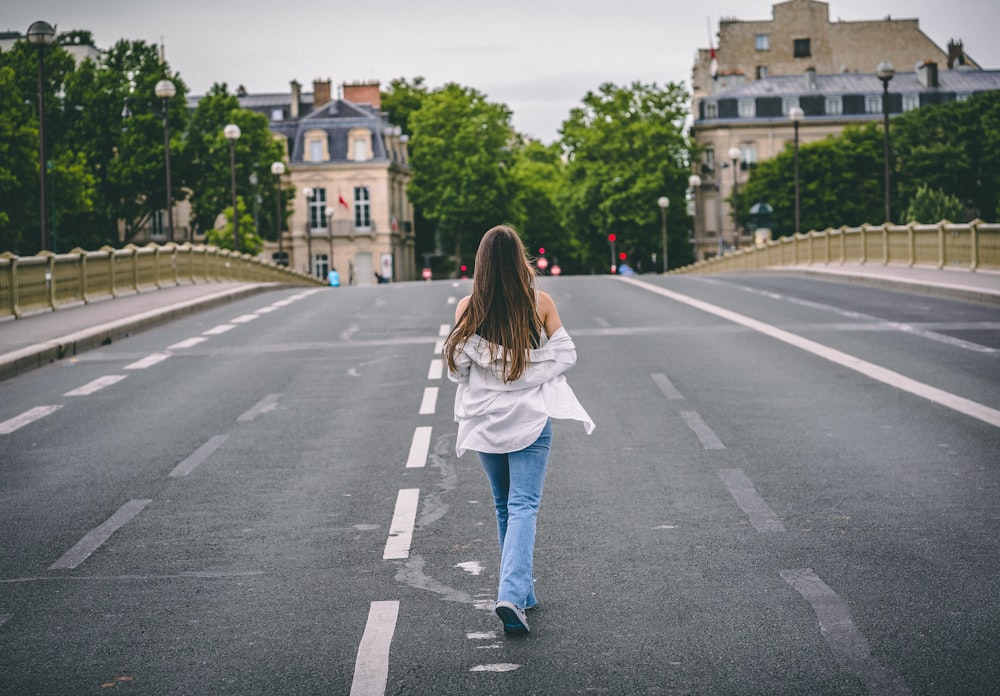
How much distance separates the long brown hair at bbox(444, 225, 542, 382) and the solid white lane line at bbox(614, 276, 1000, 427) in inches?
259

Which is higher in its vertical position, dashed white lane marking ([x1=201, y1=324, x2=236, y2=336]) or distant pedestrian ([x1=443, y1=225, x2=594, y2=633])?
distant pedestrian ([x1=443, y1=225, x2=594, y2=633])

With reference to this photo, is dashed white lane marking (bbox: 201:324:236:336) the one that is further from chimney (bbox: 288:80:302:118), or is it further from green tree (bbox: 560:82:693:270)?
chimney (bbox: 288:80:302:118)

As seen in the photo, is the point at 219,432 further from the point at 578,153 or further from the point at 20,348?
the point at 578,153

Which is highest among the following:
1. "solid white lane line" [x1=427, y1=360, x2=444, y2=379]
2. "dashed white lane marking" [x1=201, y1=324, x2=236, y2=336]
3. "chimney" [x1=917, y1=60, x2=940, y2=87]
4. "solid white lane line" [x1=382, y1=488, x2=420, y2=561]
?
"chimney" [x1=917, y1=60, x2=940, y2=87]

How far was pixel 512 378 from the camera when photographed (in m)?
6.04

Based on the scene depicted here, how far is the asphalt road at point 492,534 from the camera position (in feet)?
18.2

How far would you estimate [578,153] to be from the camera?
101688mm

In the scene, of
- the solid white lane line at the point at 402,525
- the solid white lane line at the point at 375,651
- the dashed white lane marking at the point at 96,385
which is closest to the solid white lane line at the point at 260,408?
the dashed white lane marking at the point at 96,385

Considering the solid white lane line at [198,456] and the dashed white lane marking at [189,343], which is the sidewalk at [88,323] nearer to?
the dashed white lane marking at [189,343]

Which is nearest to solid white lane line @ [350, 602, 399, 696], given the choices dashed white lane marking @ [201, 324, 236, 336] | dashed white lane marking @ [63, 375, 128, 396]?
dashed white lane marking @ [63, 375, 128, 396]

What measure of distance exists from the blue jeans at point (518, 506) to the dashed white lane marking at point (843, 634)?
1255 mm

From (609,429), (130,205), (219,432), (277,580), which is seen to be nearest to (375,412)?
(219,432)

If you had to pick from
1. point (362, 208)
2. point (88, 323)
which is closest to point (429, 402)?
point (88, 323)

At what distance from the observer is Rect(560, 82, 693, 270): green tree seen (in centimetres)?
9900
